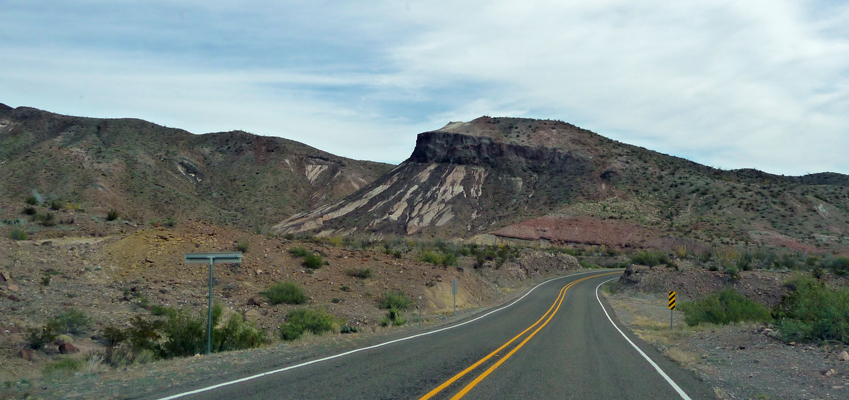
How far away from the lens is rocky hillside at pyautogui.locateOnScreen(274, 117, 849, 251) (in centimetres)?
7000

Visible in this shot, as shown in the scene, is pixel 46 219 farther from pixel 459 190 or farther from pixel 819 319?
pixel 459 190

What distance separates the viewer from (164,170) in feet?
303

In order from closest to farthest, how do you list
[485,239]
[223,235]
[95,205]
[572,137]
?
1. [223,235]
2. [95,205]
3. [485,239]
4. [572,137]

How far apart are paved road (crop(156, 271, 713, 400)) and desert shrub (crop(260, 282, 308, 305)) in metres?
8.42

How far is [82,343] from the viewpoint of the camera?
14352mm

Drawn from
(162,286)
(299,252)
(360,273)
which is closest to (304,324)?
(162,286)

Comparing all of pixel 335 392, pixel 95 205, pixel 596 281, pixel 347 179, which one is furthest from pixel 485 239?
pixel 335 392

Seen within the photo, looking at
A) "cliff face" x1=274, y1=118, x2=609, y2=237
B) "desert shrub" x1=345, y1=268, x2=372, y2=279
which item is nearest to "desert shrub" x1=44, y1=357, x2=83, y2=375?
"desert shrub" x1=345, y1=268, x2=372, y2=279

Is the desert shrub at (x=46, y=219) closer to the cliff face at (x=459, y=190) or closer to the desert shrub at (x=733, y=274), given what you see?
the desert shrub at (x=733, y=274)

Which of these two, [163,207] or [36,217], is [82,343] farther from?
[163,207]

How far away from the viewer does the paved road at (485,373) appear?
777 centimetres

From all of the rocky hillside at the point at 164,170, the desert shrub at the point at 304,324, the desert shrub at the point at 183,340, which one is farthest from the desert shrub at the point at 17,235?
the rocky hillside at the point at 164,170

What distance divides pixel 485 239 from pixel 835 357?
6491 cm

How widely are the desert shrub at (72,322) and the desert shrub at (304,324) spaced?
584 centimetres
